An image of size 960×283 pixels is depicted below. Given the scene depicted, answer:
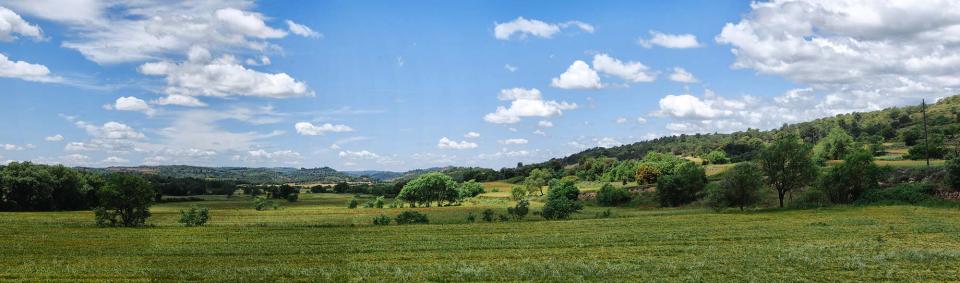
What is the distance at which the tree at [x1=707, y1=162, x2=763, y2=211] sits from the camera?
72.9m

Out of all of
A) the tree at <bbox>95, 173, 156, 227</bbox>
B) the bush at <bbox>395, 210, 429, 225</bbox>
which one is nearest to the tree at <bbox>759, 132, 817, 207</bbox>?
the bush at <bbox>395, 210, 429, 225</bbox>

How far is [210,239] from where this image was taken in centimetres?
4675

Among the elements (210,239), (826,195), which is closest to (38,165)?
(210,239)

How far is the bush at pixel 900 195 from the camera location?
71.2 meters

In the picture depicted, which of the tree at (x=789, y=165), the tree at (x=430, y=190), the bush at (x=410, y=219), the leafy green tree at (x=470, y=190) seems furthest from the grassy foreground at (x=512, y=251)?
the leafy green tree at (x=470, y=190)

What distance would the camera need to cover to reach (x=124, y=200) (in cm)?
5806

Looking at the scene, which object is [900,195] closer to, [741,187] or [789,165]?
[789,165]

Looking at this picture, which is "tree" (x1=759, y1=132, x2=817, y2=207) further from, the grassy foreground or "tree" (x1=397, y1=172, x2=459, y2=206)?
"tree" (x1=397, y1=172, x2=459, y2=206)

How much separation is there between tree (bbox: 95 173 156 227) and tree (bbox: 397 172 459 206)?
2651 inches

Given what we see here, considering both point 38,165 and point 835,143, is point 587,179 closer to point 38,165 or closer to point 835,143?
point 835,143

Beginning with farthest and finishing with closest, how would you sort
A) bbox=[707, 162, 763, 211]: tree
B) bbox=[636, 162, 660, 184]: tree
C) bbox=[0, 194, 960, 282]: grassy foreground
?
bbox=[636, 162, 660, 184]: tree
bbox=[707, 162, 763, 211]: tree
bbox=[0, 194, 960, 282]: grassy foreground

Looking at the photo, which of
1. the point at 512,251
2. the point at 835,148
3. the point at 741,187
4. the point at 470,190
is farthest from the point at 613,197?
the point at 835,148

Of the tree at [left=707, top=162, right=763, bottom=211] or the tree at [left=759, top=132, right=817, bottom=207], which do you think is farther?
the tree at [left=759, top=132, right=817, bottom=207]

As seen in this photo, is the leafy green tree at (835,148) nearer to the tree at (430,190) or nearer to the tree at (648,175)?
the tree at (648,175)
